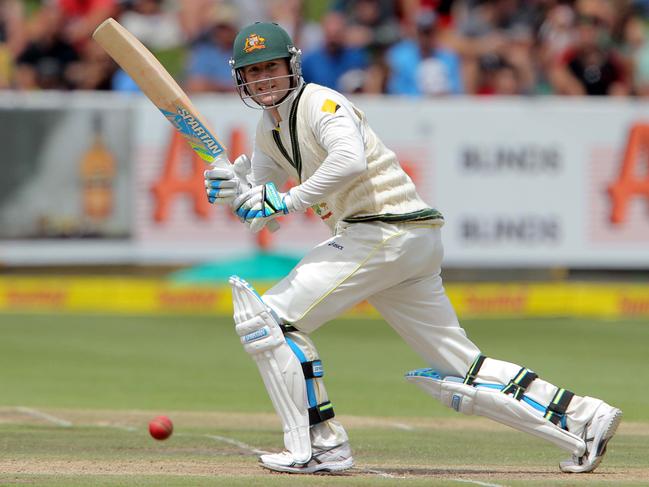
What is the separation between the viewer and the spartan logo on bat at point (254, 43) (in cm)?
523

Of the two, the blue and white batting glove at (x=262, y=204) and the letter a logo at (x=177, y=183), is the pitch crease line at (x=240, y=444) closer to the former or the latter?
the blue and white batting glove at (x=262, y=204)

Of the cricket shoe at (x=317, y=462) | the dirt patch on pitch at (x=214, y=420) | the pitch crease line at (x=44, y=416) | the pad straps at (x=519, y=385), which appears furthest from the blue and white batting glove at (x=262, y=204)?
the pitch crease line at (x=44, y=416)

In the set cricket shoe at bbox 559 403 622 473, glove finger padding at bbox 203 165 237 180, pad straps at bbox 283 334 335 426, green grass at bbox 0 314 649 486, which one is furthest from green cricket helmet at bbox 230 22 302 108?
cricket shoe at bbox 559 403 622 473

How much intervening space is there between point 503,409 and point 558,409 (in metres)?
0.22

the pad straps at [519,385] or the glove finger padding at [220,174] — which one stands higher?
the glove finger padding at [220,174]

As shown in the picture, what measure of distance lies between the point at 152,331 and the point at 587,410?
20.3 ft

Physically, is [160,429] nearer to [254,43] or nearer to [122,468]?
[122,468]

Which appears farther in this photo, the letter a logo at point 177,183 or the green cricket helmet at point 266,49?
the letter a logo at point 177,183

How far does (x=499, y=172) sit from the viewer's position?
39.8 feet

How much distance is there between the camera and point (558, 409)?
5.30 m

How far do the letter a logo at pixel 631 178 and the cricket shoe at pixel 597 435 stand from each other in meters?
7.07

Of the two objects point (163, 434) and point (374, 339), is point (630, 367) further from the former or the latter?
point (163, 434)

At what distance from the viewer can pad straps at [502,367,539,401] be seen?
5.26 m

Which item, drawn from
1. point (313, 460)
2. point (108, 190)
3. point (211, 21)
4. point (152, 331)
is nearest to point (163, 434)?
point (313, 460)
